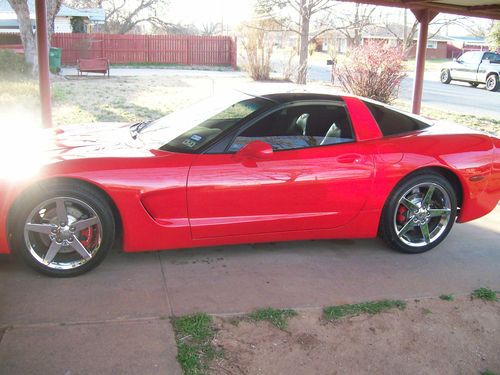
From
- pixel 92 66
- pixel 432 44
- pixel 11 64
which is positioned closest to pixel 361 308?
pixel 11 64

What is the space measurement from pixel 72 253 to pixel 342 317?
196cm

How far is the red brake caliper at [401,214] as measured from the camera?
14.8 feet

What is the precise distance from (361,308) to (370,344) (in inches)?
15.3

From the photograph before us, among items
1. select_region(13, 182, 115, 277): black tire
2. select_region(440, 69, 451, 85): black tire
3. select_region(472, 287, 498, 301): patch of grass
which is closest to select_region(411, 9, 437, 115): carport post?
select_region(472, 287, 498, 301): patch of grass

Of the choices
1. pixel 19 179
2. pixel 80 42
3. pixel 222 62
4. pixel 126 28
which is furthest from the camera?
pixel 126 28

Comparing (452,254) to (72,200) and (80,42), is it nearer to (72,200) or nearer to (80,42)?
(72,200)

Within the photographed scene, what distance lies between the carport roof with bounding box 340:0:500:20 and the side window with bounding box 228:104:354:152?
3.30 meters

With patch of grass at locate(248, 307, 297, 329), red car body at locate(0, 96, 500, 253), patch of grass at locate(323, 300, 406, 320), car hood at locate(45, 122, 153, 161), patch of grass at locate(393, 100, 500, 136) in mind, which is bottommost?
patch of grass at locate(323, 300, 406, 320)

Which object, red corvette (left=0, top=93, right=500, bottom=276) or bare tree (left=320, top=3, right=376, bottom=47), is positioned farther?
bare tree (left=320, top=3, right=376, bottom=47)

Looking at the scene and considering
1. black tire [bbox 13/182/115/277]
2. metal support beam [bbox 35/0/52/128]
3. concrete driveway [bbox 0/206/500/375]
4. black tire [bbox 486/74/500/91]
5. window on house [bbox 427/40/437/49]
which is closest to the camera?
concrete driveway [bbox 0/206/500/375]

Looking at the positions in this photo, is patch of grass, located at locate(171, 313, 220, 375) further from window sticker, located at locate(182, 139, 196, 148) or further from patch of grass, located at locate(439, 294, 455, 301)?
patch of grass, located at locate(439, 294, 455, 301)

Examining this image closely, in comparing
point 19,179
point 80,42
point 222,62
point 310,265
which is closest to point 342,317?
point 310,265

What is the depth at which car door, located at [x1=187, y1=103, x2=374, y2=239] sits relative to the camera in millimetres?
3893

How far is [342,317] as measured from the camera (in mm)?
3422
